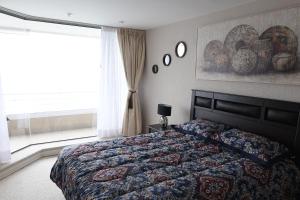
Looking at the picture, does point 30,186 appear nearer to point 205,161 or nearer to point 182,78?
point 205,161

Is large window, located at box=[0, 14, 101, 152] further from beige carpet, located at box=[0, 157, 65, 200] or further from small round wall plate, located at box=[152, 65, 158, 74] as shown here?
small round wall plate, located at box=[152, 65, 158, 74]

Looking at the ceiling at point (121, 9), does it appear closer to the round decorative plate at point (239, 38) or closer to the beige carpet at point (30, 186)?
the round decorative plate at point (239, 38)

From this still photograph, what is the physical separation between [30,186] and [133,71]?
269cm

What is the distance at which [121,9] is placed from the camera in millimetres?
3146

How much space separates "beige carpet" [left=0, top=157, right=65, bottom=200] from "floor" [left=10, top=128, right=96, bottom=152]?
0.60 metres

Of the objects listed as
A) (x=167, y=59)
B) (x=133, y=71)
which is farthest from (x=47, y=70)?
(x=167, y=59)

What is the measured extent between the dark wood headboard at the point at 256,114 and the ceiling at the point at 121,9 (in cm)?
116

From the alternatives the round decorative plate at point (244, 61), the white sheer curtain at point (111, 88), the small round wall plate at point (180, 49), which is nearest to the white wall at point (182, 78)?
the small round wall plate at point (180, 49)

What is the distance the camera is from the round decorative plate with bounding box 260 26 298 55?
2.32 meters

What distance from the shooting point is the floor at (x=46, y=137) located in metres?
3.78

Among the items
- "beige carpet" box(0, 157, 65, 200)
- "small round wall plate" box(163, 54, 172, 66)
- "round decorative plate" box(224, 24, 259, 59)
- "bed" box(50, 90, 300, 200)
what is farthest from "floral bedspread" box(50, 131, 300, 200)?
"small round wall plate" box(163, 54, 172, 66)

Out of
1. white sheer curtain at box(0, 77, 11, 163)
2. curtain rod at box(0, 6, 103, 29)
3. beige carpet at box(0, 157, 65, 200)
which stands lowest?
beige carpet at box(0, 157, 65, 200)

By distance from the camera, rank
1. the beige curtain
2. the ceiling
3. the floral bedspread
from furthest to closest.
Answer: the beige curtain < the ceiling < the floral bedspread

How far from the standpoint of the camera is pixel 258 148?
2.23 metres
